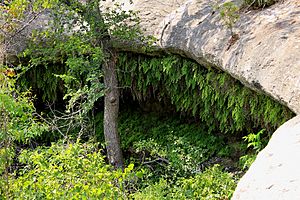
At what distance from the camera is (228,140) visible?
8.80 m

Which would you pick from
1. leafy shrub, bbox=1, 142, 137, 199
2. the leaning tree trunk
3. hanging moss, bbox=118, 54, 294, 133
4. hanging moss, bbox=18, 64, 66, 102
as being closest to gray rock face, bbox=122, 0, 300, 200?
hanging moss, bbox=118, 54, 294, 133

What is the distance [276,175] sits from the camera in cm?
Answer: 338

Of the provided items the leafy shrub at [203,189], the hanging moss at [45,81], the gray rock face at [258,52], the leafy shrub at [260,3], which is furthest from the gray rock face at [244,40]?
the hanging moss at [45,81]

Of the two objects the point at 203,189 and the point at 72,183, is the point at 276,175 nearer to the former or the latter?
the point at 72,183

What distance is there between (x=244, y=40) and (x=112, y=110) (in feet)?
9.48

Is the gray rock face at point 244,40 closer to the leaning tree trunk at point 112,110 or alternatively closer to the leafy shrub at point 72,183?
the leaning tree trunk at point 112,110

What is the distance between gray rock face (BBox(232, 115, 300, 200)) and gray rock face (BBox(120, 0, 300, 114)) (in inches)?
58.4

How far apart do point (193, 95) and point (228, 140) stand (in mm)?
1036

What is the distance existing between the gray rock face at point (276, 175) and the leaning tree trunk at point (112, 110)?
4.63 m

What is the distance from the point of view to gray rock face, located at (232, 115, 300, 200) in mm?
3133

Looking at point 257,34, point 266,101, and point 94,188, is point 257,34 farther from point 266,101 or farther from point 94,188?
point 94,188

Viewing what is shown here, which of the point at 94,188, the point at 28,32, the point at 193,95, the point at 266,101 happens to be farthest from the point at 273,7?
the point at 28,32

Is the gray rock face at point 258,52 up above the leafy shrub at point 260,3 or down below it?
below

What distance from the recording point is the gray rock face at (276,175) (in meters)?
3.13
